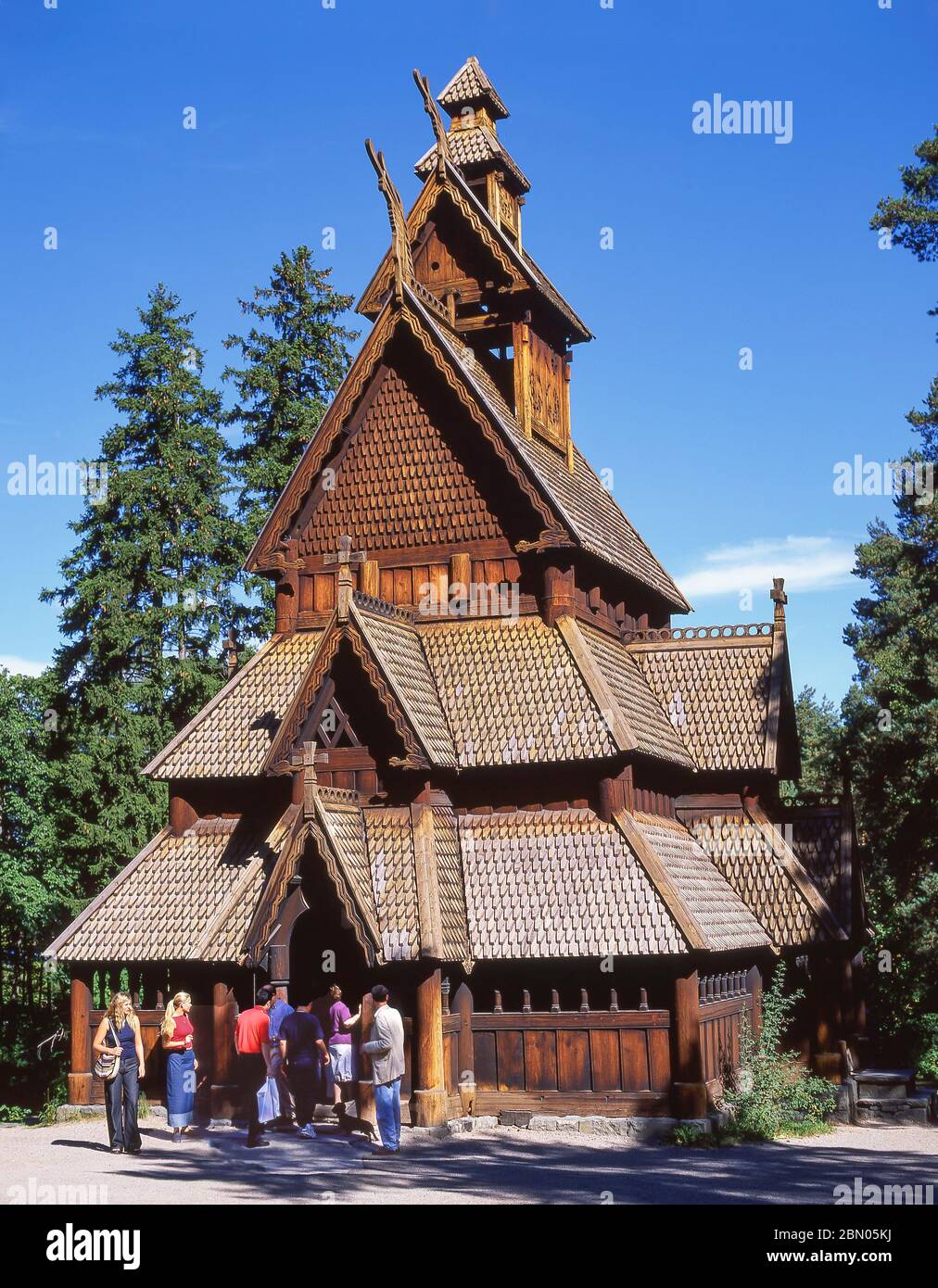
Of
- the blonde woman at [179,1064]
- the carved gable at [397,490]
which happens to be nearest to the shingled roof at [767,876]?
the carved gable at [397,490]

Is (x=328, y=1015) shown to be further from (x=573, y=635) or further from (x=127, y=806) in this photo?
(x=127, y=806)

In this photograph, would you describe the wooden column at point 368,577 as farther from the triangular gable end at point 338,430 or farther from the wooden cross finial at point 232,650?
the wooden cross finial at point 232,650

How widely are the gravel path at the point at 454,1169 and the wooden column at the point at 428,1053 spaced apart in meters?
0.52

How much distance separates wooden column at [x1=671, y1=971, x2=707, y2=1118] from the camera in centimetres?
1995

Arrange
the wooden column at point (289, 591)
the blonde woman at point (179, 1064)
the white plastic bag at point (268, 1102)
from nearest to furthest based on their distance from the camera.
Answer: the white plastic bag at point (268, 1102)
the blonde woman at point (179, 1064)
the wooden column at point (289, 591)

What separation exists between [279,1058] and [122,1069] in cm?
263

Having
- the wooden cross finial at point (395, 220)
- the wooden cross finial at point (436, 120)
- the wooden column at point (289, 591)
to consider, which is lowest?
the wooden column at point (289, 591)

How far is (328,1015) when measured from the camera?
70.8 ft

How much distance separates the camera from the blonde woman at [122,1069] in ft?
58.1

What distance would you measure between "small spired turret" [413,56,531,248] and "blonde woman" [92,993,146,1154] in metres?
18.3

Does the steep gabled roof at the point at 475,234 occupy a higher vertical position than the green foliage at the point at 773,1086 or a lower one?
higher

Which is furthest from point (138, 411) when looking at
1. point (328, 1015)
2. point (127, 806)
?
point (328, 1015)

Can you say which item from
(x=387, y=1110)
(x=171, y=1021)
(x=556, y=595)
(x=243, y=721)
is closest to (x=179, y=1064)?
(x=171, y=1021)

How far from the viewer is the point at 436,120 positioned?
90.8ft
